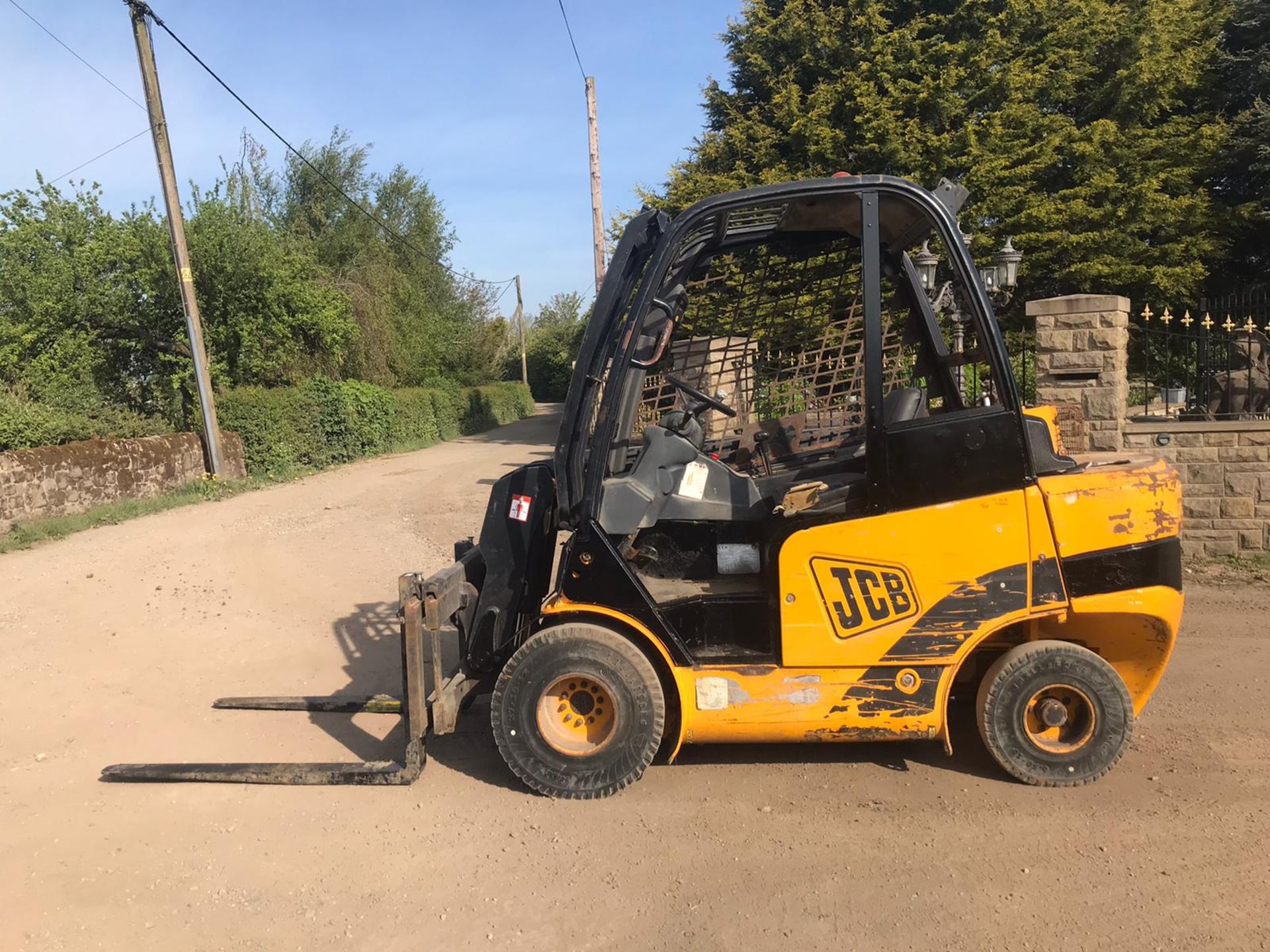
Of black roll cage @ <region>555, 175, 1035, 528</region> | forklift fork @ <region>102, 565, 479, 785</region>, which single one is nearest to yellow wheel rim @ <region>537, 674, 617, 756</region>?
forklift fork @ <region>102, 565, 479, 785</region>

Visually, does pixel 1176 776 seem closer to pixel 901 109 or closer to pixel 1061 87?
pixel 901 109

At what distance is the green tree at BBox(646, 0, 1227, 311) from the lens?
55.1 ft

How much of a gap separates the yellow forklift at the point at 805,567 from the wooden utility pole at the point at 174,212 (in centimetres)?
1168

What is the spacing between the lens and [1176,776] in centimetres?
394

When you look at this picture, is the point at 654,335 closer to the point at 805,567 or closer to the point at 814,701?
the point at 805,567

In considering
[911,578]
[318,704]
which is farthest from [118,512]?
[911,578]

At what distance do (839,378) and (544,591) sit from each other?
1.95 metres

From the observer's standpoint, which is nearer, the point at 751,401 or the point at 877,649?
the point at 877,649

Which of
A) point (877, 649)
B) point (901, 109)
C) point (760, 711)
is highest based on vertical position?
point (901, 109)

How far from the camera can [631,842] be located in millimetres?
3605

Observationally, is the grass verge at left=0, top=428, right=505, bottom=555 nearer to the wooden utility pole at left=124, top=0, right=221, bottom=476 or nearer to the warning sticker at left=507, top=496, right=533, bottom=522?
the wooden utility pole at left=124, top=0, right=221, bottom=476

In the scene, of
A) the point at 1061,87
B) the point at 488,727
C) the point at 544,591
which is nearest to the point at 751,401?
the point at 544,591

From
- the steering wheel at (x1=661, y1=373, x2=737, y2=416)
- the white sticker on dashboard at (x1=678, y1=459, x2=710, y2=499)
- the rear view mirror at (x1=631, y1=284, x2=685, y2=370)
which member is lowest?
the white sticker on dashboard at (x1=678, y1=459, x2=710, y2=499)

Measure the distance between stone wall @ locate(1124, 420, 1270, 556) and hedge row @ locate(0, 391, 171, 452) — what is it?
13215 millimetres
